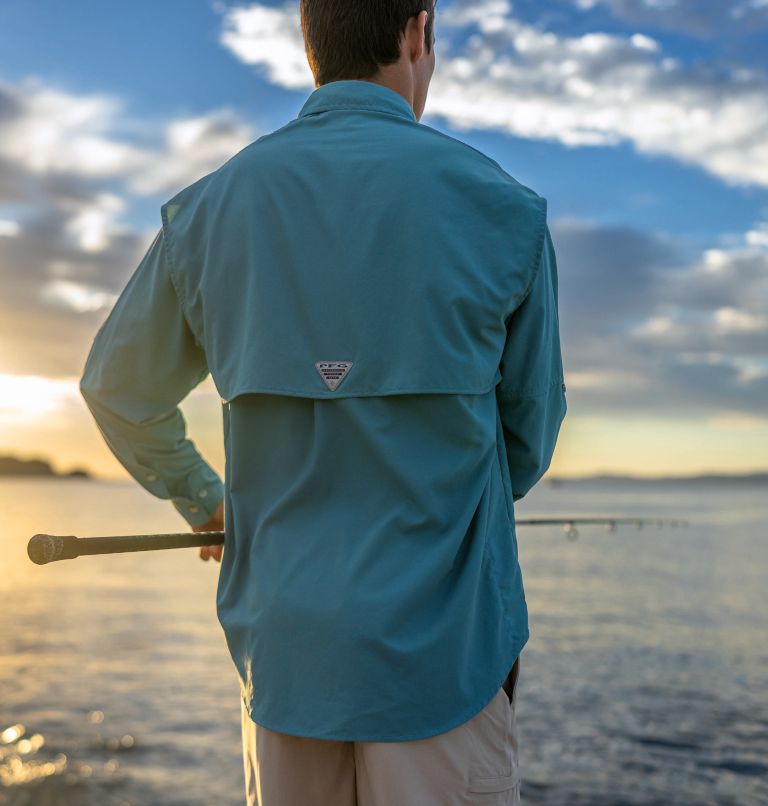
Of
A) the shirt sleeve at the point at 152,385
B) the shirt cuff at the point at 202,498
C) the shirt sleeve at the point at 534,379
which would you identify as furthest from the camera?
the shirt cuff at the point at 202,498

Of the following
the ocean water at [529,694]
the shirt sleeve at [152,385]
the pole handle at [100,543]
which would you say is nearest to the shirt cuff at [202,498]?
the shirt sleeve at [152,385]

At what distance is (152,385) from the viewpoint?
2.01 m

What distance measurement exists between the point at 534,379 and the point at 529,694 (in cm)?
1003

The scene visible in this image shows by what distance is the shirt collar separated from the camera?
1.81 meters

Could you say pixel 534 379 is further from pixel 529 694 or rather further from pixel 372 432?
pixel 529 694

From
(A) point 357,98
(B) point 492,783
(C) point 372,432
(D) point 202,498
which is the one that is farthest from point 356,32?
(B) point 492,783

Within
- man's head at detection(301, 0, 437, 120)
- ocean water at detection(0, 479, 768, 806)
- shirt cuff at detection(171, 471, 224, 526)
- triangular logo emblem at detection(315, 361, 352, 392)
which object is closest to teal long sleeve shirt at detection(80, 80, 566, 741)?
triangular logo emblem at detection(315, 361, 352, 392)

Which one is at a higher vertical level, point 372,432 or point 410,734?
point 372,432

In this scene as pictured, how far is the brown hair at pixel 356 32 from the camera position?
182 centimetres

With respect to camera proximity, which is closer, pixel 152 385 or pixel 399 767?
pixel 399 767

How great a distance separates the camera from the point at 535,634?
15.2 meters

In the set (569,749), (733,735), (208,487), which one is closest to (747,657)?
(733,735)

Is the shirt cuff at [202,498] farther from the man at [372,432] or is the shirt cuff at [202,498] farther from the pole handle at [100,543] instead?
the man at [372,432]

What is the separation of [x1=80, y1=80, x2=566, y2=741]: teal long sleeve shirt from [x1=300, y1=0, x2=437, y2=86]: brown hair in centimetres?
11
